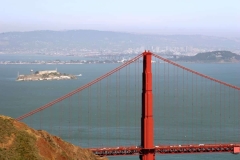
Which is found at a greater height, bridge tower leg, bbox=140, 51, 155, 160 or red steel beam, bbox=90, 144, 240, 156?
bridge tower leg, bbox=140, 51, 155, 160

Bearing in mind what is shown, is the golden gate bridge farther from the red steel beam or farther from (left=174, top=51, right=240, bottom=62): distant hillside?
(left=174, top=51, right=240, bottom=62): distant hillside

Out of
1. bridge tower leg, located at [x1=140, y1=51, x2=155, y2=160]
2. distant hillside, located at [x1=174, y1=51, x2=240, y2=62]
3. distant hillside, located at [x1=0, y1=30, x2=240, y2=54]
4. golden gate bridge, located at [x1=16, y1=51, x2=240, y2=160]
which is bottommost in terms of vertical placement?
golden gate bridge, located at [x1=16, y1=51, x2=240, y2=160]

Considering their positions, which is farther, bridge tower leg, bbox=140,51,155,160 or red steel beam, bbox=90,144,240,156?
bridge tower leg, bbox=140,51,155,160

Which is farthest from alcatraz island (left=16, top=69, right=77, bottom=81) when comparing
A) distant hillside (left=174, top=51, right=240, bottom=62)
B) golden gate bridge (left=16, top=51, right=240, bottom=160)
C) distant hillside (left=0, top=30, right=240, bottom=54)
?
distant hillside (left=0, top=30, right=240, bottom=54)

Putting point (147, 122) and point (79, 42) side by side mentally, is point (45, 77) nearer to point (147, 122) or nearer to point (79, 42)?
point (147, 122)

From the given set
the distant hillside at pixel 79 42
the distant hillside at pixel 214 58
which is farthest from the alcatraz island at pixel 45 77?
the distant hillside at pixel 79 42

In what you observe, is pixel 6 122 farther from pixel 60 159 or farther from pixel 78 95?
pixel 78 95

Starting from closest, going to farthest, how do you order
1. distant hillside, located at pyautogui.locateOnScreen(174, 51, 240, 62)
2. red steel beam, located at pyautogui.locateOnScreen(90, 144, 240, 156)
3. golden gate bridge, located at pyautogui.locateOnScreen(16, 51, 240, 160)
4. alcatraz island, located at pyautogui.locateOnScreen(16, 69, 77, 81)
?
red steel beam, located at pyautogui.locateOnScreen(90, 144, 240, 156) → golden gate bridge, located at pyautogui.locateOnScreen(16, 51, 240, 160) → alcatraz island, located at pyautogui.locateOnScreen(16, 69, 77, 81) → distant hillside, located at pyautogui.locateOnScreen(174, 51, 240, 62)

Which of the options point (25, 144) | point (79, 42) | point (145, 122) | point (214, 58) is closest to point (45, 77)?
point (145, 122)
